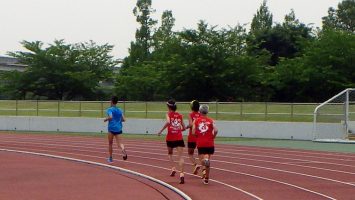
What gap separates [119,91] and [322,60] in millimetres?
17857

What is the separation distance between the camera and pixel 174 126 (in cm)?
1575

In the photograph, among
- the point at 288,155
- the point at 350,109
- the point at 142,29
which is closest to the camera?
the point at 288,155

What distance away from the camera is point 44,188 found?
44.9 ft

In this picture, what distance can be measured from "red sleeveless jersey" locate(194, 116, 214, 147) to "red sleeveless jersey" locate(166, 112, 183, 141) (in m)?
0.90

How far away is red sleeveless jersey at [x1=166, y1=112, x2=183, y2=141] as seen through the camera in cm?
1570

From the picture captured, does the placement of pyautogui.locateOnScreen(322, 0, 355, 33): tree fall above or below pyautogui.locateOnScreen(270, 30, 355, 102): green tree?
above

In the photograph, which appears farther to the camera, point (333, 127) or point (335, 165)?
point (333, 127)

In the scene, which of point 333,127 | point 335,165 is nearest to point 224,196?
point 335,165

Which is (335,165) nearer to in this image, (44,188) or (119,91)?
(44,188)

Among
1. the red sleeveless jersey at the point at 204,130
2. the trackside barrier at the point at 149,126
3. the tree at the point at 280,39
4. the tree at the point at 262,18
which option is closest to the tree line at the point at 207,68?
the tree at the point at 280,39

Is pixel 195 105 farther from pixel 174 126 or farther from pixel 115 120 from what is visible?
pixel 115 120

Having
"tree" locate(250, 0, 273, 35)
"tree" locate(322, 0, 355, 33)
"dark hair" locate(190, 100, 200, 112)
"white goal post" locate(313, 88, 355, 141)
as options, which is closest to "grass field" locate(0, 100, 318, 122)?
"white goal post" locate(313, 88, 355, 141)

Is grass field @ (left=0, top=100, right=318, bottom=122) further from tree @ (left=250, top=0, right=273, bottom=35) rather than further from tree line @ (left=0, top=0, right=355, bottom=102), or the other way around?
tree @ (left=250, top=0, right=273, bottom=35)

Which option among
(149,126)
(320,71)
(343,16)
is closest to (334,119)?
(149,126)
